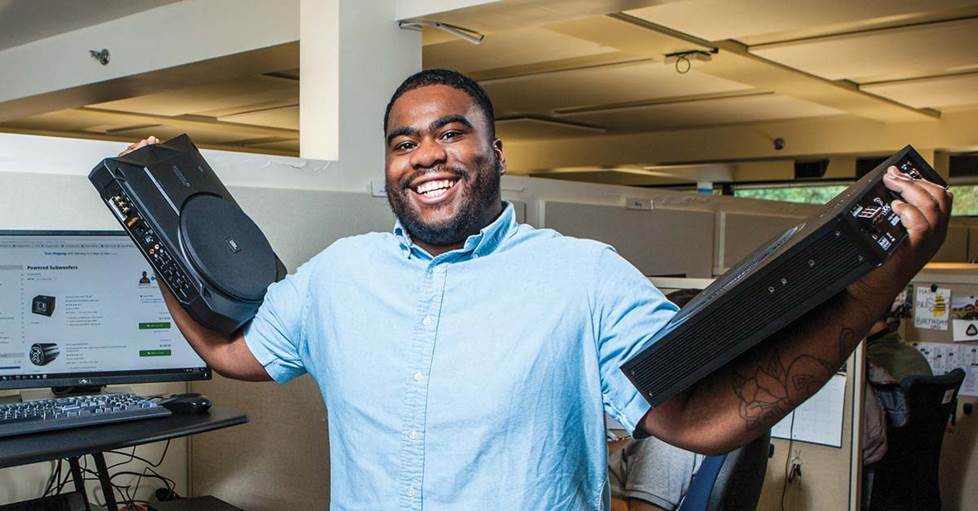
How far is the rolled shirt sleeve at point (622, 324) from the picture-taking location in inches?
44.8

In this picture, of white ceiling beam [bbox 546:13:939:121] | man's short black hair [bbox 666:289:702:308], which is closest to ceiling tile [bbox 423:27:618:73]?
white ceiling beam [bbox 546:13:939:121]

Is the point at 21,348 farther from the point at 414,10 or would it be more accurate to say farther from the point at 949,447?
the point at 949,447

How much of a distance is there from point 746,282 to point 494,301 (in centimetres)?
36

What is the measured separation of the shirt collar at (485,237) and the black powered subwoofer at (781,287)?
1.05 ft

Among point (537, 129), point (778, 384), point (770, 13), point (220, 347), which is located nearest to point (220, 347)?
point (220, 347)

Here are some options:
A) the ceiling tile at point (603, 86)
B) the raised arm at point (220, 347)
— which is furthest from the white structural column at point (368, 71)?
the ceiling tile at point (603, 86)

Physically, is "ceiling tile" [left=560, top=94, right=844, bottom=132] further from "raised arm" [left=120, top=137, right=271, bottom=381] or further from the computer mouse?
"raised arm" [left=120, top=137, right=271, bottom=381]

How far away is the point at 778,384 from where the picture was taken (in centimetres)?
102

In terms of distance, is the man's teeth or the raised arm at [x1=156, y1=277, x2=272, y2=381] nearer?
the man's teeth

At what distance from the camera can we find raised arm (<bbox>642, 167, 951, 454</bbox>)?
0.93 metres

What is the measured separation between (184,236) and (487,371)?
0.55 metres

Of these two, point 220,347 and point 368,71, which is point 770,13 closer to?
point 368,71

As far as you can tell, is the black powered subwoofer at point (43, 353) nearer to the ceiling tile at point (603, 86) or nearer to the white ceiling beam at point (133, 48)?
the white ceiling beam at point (133, 48)

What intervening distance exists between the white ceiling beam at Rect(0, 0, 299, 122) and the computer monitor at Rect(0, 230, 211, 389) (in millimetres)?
1802
